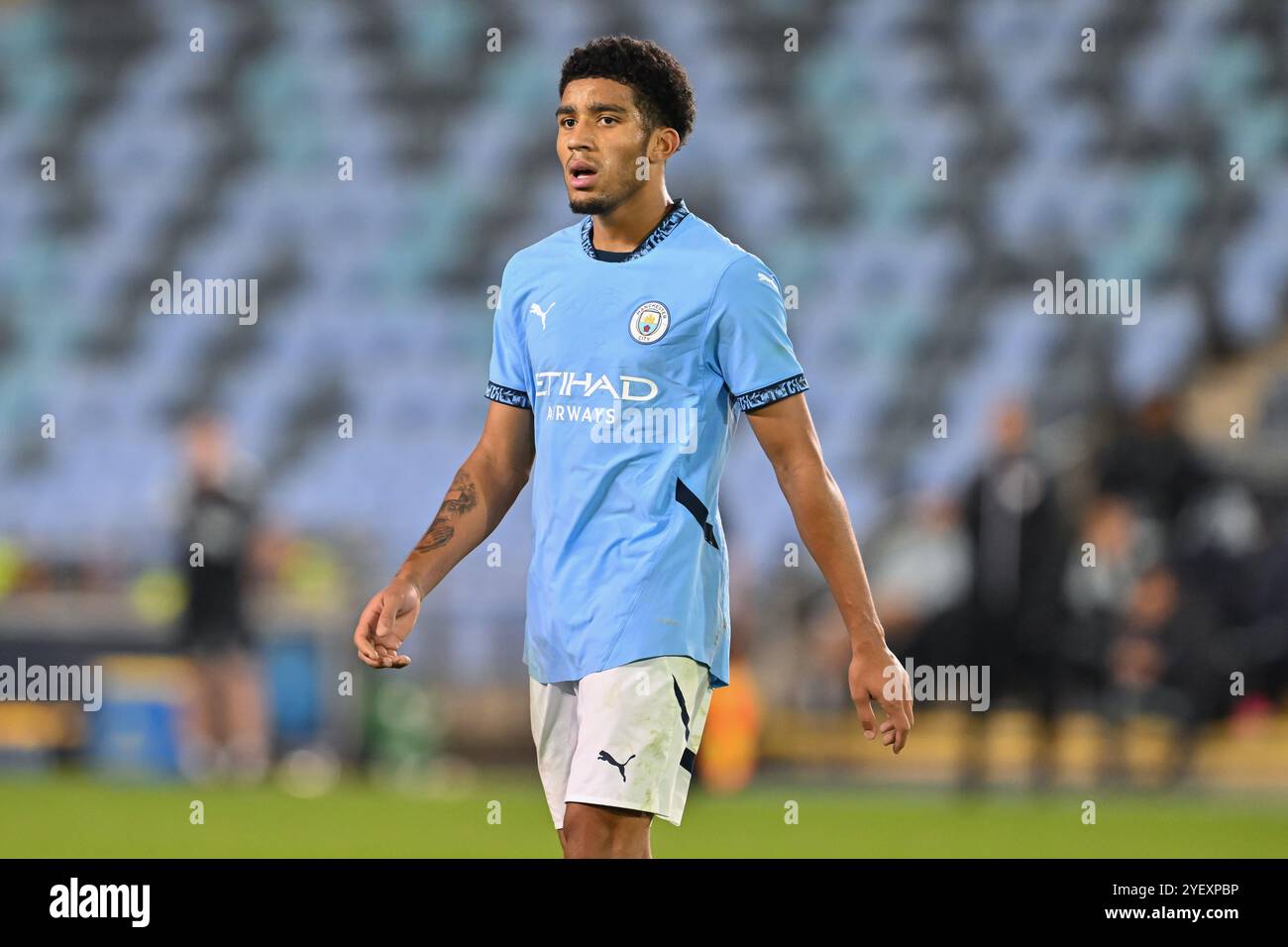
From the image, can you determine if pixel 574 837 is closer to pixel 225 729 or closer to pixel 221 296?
pixel 225 729

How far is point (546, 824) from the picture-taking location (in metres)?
8.55

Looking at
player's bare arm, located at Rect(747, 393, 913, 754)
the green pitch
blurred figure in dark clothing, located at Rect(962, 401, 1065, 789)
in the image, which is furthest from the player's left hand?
blurred figure in dark clothing, located at Rect(962, 401, 1065, 789)

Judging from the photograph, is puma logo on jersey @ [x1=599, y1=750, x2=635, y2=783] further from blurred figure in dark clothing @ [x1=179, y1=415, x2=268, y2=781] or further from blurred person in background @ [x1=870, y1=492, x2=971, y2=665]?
blurred person in background @ [x1=870, y1=492, x2=971, y2=665]

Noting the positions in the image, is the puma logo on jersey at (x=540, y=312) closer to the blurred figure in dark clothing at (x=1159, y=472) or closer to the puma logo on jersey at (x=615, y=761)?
the puma logo on jersey at (x=615, y=761)

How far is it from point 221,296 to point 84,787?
19.7 ft

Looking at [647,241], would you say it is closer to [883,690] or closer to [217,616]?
[883,690]

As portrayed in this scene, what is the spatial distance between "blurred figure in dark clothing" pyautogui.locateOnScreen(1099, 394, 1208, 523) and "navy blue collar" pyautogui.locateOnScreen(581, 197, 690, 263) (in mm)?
8450

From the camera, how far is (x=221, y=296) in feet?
49.0

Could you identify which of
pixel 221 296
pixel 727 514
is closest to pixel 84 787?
pixel 727 514

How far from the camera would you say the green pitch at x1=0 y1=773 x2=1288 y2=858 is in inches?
291

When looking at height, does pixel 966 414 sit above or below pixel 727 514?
above

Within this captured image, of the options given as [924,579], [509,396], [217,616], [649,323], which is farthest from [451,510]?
[924,579]

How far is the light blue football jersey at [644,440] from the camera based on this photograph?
3.38m
